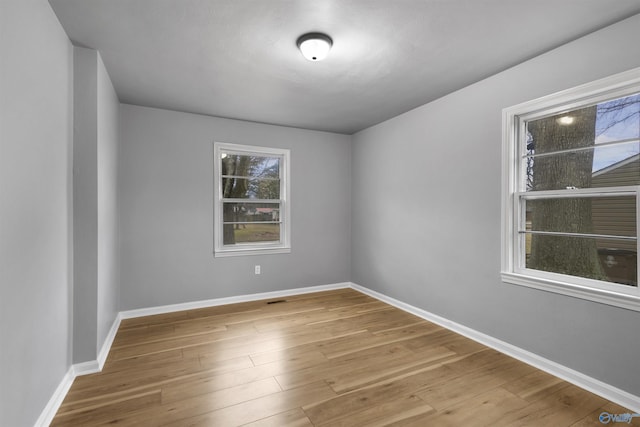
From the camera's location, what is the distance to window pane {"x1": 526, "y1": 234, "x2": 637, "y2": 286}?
2.13 meters

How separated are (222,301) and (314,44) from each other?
3.31 m

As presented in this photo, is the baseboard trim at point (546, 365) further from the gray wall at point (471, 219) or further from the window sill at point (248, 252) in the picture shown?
the window sill at point (248, 252)

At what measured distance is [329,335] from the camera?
3162 millimetres

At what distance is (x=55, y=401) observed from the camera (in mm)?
2002

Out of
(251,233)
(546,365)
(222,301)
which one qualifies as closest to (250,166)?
Result: (251,233)

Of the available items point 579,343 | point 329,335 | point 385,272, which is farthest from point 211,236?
point 579,343

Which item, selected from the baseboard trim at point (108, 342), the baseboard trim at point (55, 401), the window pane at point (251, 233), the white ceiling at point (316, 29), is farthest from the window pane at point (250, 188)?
the baseboard trim at point (55, 401)

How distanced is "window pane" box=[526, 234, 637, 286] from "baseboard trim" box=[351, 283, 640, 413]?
0.71 m

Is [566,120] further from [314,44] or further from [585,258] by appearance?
[314,44]

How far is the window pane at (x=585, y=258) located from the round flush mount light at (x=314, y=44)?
92.4 inches

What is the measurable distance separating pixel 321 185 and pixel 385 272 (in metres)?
1.64

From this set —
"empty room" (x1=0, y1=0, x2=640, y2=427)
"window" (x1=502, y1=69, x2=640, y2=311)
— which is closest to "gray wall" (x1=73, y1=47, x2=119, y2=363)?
"empty room" (x1=0, y1=0, x2=640, y2=427)

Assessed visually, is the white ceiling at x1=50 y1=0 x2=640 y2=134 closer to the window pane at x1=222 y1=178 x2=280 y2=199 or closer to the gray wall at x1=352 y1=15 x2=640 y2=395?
the gray wall at x1=352 y1=15 x2=640 y2=395

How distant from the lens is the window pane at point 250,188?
4.27m
